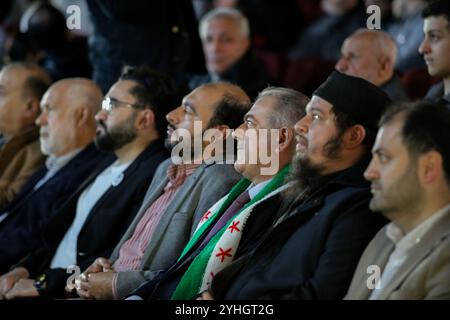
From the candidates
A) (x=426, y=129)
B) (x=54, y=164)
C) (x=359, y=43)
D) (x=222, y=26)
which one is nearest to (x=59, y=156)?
(x=54, y=164)

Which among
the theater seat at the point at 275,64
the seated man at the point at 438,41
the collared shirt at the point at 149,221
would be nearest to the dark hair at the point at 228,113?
the collared shirt at the point at 149,221

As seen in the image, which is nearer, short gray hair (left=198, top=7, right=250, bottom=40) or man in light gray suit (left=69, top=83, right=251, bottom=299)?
man in light gray suit (left=69, top=83, right=251, bottom=299)

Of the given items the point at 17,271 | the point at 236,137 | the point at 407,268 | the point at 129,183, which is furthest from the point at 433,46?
the point at 17,271

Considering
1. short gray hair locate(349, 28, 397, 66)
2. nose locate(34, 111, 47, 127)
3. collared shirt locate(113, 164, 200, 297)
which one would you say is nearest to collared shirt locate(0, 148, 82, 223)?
nose locate(34, 111, 47, 127)

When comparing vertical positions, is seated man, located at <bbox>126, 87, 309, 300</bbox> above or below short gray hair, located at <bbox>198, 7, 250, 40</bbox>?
below

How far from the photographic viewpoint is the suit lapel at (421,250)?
3.35 m

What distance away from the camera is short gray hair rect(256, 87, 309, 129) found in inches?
170

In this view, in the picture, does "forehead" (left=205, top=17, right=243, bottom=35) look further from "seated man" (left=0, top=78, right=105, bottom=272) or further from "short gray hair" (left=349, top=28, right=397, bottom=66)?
A: "seated man" (left=0, top=78, right=105, bottom=272)

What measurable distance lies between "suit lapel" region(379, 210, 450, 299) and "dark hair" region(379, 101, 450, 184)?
5.4 inches

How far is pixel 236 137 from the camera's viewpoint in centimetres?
441

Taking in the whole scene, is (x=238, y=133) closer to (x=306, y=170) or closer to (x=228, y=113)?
(x=228, y=113)

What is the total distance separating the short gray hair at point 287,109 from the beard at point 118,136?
106 centimetres
